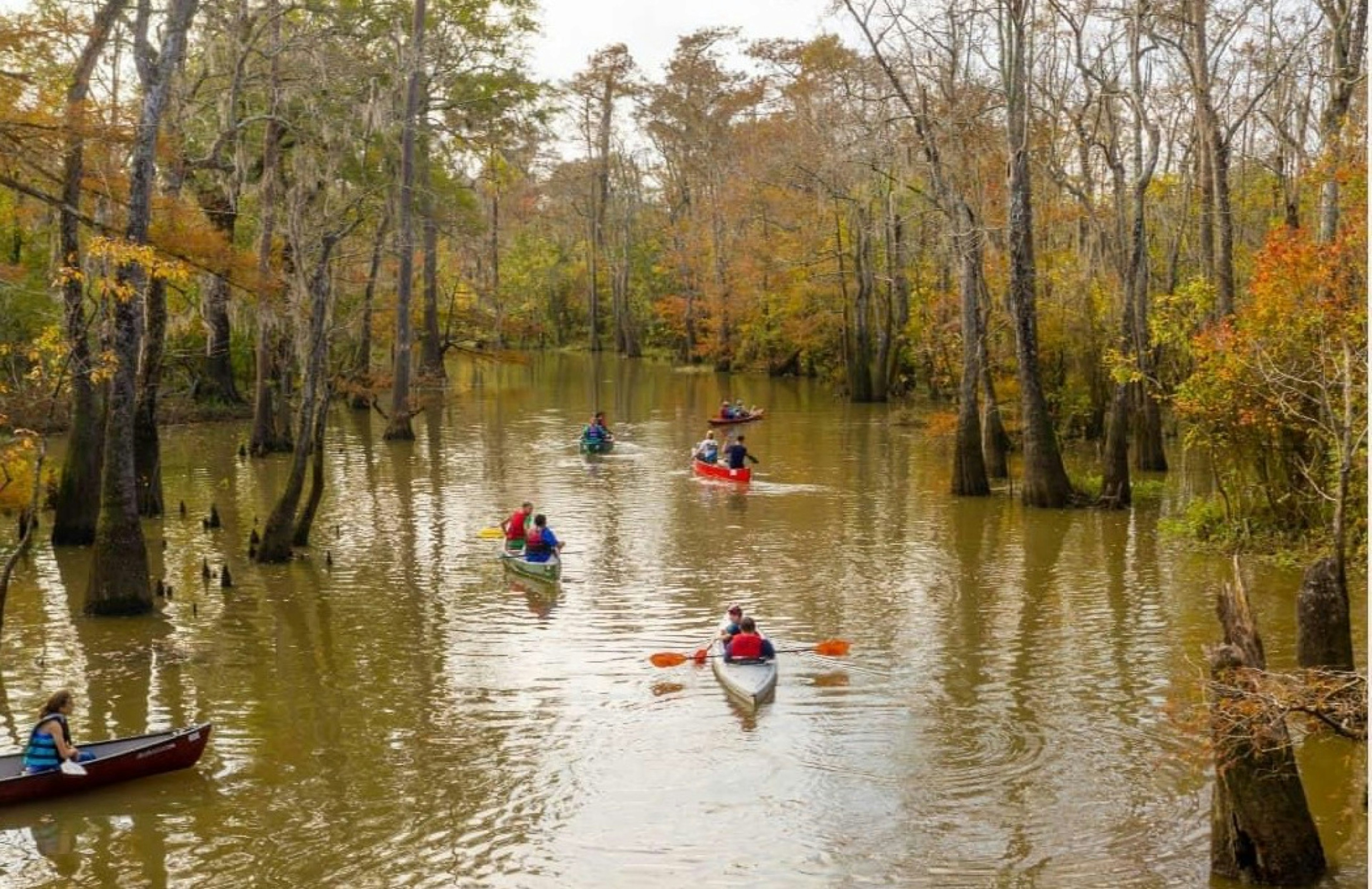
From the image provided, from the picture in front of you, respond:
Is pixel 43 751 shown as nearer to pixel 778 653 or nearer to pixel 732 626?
pixel 732 626

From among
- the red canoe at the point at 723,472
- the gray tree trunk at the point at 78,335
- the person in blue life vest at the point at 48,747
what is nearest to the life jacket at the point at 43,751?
the person in blue life vest at the point at 48,747

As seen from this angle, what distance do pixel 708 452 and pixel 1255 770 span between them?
22.1 m

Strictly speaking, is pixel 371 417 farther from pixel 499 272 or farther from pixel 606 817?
pixel 499 272

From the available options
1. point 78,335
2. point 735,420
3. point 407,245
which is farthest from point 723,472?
point 78,335

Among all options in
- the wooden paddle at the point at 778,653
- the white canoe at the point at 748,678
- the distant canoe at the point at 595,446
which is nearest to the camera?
the white canoe at the point at 748,678

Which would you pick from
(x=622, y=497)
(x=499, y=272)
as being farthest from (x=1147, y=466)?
(x=499, y=272)

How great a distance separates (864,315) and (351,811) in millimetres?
38950

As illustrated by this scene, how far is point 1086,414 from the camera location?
3472 cm

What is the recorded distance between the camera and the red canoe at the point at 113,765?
36.3 ft

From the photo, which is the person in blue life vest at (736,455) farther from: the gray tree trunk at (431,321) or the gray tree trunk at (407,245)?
the gray tree trunk at (431,321)

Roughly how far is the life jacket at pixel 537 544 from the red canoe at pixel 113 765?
26.7ft

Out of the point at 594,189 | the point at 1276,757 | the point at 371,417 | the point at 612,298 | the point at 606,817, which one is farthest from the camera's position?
the point at 612,298

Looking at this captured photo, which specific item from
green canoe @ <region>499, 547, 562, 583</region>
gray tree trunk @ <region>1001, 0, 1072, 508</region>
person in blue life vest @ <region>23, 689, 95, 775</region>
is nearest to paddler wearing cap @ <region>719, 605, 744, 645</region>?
green canoe @ <region>499, 547, 562, 583</region>

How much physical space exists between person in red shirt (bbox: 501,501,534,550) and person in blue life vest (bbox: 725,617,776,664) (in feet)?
21.4
